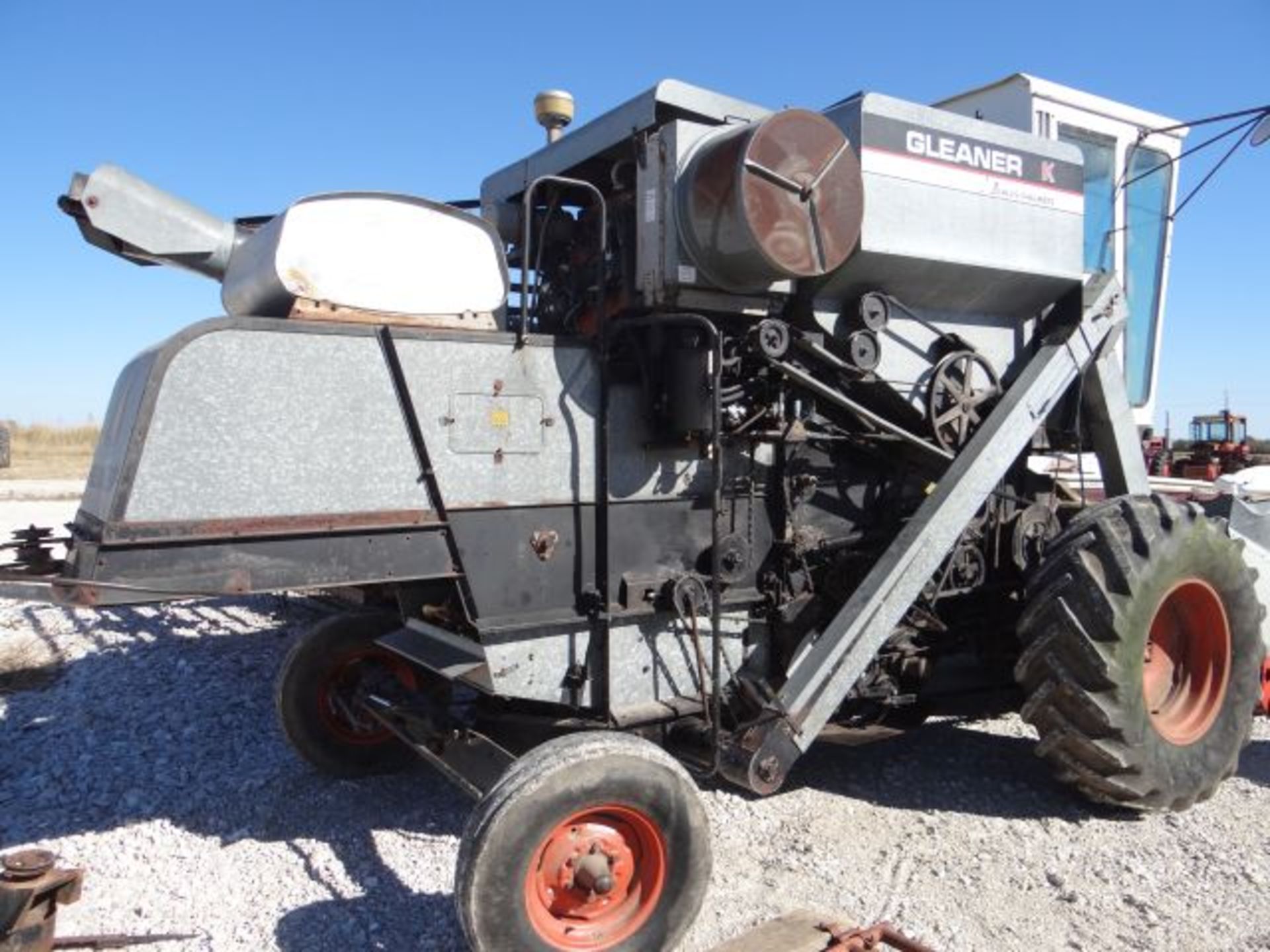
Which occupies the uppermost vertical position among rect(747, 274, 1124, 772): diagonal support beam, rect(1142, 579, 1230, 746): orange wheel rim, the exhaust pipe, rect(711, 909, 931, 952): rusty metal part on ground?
the exhaust pipe

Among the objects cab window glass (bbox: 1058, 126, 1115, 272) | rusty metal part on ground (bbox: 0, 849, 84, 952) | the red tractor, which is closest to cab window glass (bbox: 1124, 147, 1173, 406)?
cab window glass (bbox: 1058, 126, 1115, 272)

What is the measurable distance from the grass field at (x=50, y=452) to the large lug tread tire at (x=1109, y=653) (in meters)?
21.1

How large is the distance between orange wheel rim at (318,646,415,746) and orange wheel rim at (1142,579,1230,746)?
3.41 m

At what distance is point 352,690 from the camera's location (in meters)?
4.80

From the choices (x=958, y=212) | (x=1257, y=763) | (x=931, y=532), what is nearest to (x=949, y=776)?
(x=931, y=532)

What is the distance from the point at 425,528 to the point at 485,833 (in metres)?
0.97

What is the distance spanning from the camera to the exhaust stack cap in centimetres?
452

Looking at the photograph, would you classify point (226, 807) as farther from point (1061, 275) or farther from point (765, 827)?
point (1061, 275)

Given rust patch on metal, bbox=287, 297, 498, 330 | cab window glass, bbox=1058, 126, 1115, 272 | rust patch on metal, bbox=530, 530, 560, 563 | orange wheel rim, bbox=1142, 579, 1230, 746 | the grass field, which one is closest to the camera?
rust patch on metal, bbox=287, 297, 498, 330

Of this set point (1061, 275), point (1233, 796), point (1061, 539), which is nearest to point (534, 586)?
point (1061, 539)

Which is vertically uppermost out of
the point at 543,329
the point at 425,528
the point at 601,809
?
the point at 543,329

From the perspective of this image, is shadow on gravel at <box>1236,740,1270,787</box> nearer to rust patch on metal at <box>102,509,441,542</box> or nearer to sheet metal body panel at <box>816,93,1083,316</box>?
sheet metal body panel at <box>816,93,1083,316</box>

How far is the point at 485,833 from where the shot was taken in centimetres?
287

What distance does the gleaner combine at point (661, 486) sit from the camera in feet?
10.0
